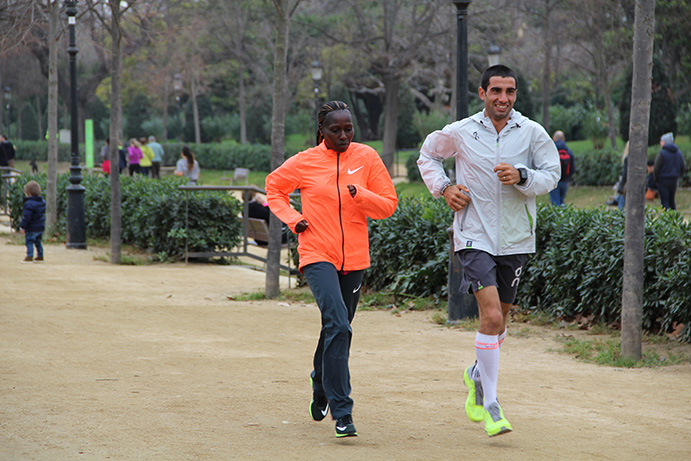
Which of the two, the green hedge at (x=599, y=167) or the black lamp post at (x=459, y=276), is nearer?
the black lamp post at (x=459, y=276)

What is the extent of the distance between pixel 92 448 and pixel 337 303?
4.52 ft

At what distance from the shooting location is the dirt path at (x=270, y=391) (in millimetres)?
4168

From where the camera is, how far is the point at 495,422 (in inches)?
168

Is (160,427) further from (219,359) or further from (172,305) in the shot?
(172,305)

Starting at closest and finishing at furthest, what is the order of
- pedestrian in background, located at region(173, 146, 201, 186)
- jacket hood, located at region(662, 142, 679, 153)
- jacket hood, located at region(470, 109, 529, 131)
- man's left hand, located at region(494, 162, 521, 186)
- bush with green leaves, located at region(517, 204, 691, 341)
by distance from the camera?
man's left hand, located at region(494, 162, 521, 186) < jacket hood, located at region(470, 109, 529, 131) < bush with green leaves, located at region(517, 204, 691, 341) < jacket hood, located at region(662, 142, 679, 153) < pedestrian in background, located at region(173, 146, 201, 186)

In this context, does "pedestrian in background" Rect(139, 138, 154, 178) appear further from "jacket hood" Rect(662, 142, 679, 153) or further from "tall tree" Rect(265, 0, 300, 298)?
"tall tree" Rect(265, 0, 300, 298)

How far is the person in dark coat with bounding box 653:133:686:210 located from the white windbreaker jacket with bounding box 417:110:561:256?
13.5 metres

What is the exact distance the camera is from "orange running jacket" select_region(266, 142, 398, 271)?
4402 mm

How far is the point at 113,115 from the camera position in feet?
45.8

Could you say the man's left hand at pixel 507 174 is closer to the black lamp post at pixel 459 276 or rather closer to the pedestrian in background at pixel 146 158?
the black lamp post at pixel 459 276

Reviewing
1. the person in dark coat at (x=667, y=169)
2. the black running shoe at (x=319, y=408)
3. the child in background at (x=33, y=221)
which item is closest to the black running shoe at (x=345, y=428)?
the black running shoe at (x=319, y=408)

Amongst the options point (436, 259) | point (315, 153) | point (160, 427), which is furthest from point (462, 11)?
point (160, 427)

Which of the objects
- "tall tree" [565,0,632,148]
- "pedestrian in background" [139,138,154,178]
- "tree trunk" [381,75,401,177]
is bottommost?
"pedestrian in background" [139,138,154,178]

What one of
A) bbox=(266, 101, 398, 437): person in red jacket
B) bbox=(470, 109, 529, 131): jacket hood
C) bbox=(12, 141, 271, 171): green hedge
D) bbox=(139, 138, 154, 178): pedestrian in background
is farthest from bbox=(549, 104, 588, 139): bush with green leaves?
bbox=(266, 101, 398, 437): person in red jacket
